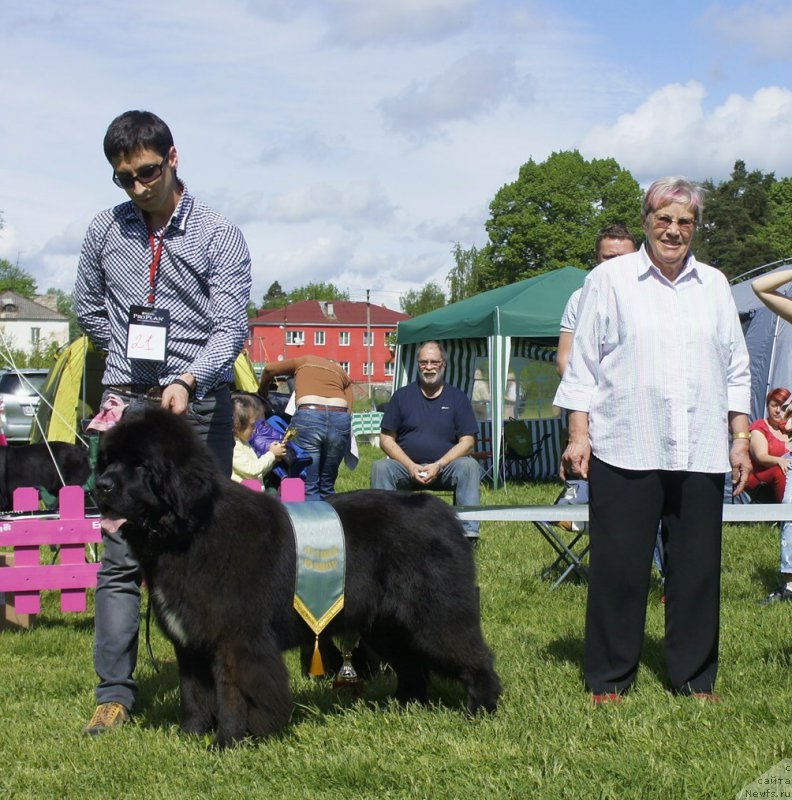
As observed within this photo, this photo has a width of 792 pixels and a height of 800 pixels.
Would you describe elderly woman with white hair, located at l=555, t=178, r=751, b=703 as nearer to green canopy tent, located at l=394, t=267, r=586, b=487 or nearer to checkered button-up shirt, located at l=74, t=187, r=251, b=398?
checkered button-up shirt, located at l=74, t=187, r=251, b=398

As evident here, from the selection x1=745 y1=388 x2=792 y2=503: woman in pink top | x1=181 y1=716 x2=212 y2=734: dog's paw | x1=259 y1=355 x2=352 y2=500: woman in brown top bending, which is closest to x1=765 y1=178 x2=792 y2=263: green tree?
x1=745 y1=388 x2=792 y2=503: woman in pink top

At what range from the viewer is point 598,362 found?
4.05 m

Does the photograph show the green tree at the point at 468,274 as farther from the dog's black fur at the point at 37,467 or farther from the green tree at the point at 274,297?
the green tree at the point at 274,297

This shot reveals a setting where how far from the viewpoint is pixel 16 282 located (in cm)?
8656

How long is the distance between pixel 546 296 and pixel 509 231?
40.4 m

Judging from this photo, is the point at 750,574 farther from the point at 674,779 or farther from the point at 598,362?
the point at 674,779

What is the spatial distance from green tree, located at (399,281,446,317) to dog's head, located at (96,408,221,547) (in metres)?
63.0

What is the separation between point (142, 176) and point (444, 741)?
2333 millimetres

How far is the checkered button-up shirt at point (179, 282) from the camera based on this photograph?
12.7 feet

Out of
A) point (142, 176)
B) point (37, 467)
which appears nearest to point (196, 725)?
point (142, 176)

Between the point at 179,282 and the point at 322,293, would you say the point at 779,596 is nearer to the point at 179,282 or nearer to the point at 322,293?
the point at 179,282

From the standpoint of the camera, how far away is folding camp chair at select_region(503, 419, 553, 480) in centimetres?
1496

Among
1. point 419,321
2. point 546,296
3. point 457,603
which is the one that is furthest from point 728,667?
point 419,321

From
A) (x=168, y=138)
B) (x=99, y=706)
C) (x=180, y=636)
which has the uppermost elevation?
(x=168, y=138)
